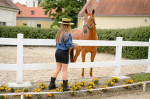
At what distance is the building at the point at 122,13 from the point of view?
2584 centimetres

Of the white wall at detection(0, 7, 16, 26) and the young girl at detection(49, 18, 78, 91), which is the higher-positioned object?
the white wall at detection(0, 7, 16, 26)

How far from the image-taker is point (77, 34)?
844 cm

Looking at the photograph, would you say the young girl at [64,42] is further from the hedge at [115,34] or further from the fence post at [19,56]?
the hedge at [115,34]

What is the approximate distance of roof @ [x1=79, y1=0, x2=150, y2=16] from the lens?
1023 inches

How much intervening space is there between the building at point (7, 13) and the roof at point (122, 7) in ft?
35.4

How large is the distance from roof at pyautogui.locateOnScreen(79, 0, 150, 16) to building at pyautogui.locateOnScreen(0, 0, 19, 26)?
10.8m

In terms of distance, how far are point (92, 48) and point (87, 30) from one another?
35.3 inches

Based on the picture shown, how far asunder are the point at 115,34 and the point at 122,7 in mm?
12589

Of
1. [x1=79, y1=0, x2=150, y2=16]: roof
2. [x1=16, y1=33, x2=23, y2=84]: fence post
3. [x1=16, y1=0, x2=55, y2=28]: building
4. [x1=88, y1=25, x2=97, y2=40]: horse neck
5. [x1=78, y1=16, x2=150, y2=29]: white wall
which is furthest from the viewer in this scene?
[x1=16, y1=0, x2=55, y2=28]: building

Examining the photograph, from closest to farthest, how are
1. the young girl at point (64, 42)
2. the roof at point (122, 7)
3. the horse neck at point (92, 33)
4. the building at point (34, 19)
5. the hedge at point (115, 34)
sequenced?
the young girl at point (64, 42)
the horse neck at point (92, 33)
the hedge at point (115, 34)
the roof at point (122, 7)
the building at point (34, 19)

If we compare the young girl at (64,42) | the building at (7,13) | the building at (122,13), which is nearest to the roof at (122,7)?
the building at (122,13)

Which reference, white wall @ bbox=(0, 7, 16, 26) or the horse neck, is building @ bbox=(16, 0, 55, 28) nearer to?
white wall @ bbox=(0, 7, 16, 26)

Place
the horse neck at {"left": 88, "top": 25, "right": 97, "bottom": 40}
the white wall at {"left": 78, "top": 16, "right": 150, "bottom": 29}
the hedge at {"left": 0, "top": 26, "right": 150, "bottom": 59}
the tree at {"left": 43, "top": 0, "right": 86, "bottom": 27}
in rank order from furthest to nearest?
the tree at {"left": 43, "top": 0, "right": 86, "bottom": 27} → the white wall at {"left": 78, "top": 16, "right": 150, "bottom": 29} → the hedge at {"left": 0, "top": 26, "right": 150, "bottom": 59} → the horse neck at {"left": 88, "top": 25, "right": 97, "bottom": 40}

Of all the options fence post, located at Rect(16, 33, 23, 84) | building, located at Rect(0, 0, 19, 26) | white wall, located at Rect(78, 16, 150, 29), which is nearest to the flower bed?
fence post, located at Rect(16, 33, 23, 84)
